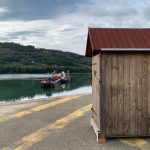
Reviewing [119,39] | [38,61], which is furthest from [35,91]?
[38,61]

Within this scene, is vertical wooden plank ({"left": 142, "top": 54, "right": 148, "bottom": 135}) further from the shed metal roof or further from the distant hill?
the distant hill

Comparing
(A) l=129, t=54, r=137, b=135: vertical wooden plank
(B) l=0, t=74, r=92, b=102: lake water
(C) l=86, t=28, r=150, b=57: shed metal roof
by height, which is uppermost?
(C) l=86, t=28, r=150, b=57: shed metal roof

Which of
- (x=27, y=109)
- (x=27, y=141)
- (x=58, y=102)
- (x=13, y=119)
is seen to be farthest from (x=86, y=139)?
(x=58, y=102)

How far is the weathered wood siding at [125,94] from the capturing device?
26.4 feet

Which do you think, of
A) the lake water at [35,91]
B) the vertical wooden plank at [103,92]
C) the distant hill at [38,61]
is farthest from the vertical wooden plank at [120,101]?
the distant hill at [38,61]

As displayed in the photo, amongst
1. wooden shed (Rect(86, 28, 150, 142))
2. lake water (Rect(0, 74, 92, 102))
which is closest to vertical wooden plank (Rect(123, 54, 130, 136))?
wooden shed (Rect(86, 28, 150, 142))

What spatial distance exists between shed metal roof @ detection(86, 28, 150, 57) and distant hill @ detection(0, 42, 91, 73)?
12031 centimetres

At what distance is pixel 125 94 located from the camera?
321 inches

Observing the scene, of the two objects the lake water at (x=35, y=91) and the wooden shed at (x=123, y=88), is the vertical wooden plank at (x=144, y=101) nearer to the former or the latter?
the wooden shed at (x=123, y=88)

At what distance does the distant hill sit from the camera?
472 feet

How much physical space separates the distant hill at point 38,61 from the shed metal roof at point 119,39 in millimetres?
120310

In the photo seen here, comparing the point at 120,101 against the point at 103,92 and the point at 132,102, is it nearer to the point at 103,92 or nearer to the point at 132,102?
the point at 132,102

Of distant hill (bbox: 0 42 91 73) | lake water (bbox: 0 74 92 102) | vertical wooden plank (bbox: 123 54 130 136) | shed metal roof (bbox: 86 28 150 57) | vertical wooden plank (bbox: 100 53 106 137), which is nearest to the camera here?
shed metal roof (bbox: 86 28 150 57)

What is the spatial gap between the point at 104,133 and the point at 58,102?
713 cm
